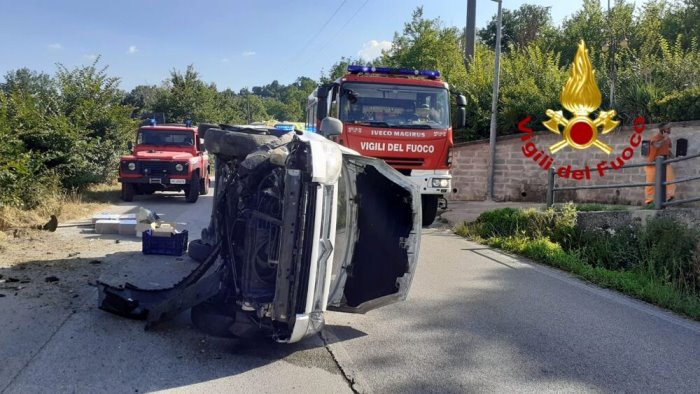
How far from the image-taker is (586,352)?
14.9ft

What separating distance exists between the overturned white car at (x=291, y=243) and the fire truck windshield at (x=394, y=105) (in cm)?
472

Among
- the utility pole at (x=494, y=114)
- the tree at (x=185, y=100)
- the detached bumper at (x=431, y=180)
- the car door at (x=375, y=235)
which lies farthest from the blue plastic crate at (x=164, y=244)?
the tree at (x=185, y=100)

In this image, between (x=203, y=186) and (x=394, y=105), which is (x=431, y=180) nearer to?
(x=394, y=105)

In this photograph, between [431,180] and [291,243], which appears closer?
[291,243]

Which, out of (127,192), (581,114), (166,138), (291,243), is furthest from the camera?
(166,138)

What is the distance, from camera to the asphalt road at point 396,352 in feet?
12.7

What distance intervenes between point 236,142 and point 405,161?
221 inches

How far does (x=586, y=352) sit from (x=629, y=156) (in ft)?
33.5

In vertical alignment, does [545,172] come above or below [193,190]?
above

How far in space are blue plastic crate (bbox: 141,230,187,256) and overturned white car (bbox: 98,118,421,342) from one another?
2007mm

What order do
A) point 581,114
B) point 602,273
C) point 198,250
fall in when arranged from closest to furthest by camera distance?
point 198,250 < point 602,273 < point 581,114

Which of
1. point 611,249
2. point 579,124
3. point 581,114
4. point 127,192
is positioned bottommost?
point 611,249

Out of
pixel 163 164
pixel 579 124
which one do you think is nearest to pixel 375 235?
pixel 163 164

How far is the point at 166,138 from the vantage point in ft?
50.3
